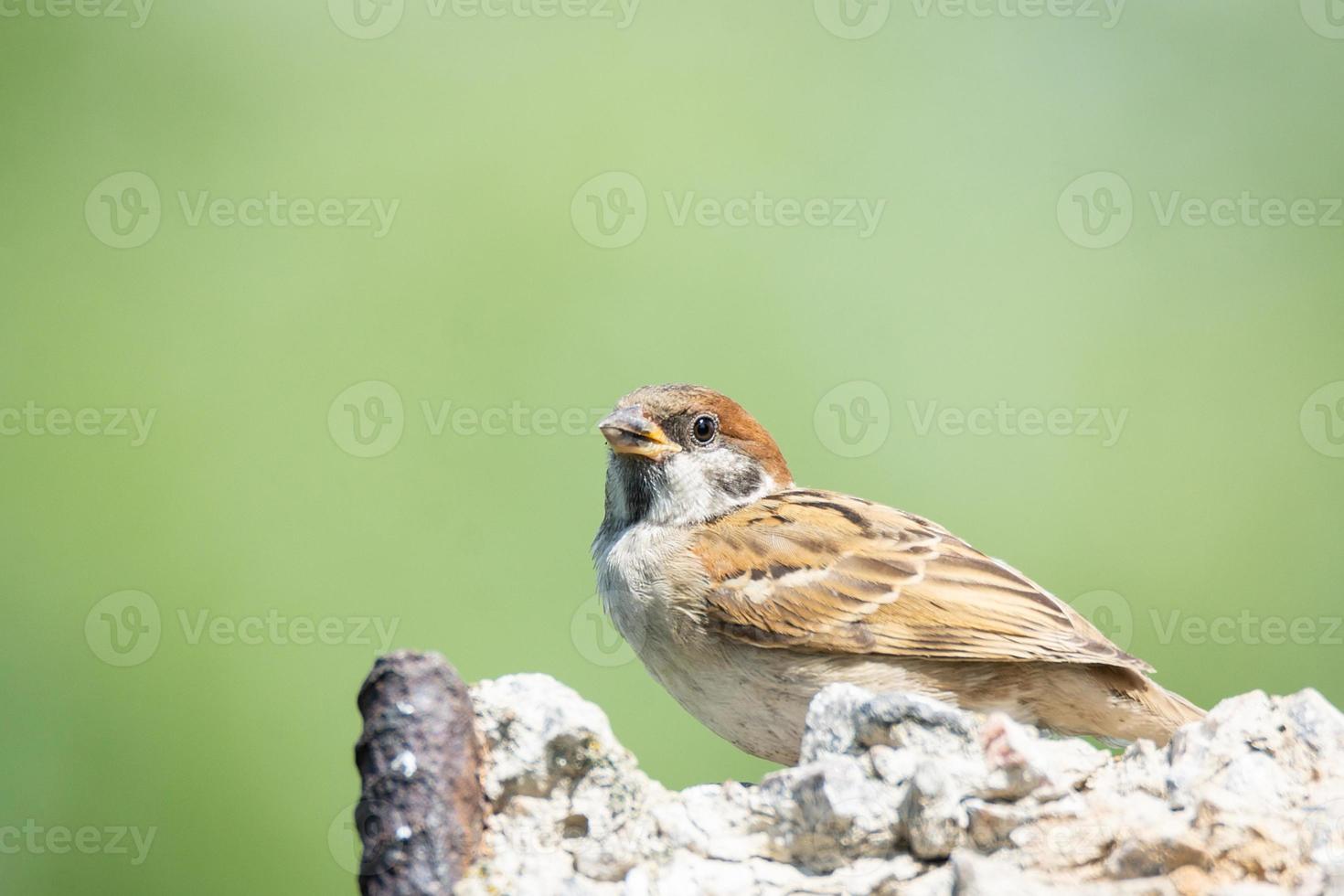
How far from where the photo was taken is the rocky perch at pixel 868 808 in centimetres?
243

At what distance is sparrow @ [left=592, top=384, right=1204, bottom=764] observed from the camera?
405 centimetres

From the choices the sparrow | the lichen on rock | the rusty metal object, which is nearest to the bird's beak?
the sparrow

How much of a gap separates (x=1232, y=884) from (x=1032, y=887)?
0.38 meters

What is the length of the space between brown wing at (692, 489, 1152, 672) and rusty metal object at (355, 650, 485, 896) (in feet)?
5.57

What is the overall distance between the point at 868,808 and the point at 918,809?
11cm

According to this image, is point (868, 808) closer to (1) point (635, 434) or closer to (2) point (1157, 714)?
(2) point (1157, 714)

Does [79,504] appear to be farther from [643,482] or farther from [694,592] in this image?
[694,592]

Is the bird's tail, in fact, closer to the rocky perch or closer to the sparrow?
the sparrow

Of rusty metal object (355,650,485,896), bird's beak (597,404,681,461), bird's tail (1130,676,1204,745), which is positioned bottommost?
bird's tail (1130,676,1204,745)

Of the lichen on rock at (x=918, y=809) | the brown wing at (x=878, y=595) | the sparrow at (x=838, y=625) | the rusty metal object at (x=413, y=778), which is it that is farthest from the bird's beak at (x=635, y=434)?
the rusty metal object at (x=413, y=778)

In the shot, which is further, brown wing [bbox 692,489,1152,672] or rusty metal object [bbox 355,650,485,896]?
brown wing [bbox 692,489,1152,672]

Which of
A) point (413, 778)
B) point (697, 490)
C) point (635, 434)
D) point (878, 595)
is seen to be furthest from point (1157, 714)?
point (413, 778)

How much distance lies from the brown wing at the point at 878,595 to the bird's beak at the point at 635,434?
35 centimetres

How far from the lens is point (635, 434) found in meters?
4.72
